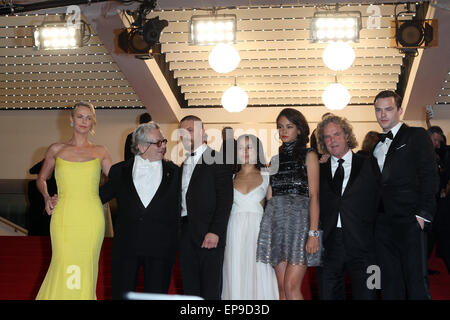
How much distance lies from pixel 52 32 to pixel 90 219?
12.6 ft

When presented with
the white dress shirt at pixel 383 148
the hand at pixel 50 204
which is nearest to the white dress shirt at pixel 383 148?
the white dress shirt at pixel 383 148

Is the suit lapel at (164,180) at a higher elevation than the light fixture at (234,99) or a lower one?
lower

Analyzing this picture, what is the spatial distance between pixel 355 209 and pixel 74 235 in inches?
75.3

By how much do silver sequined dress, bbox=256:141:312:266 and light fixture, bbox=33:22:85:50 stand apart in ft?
13.5

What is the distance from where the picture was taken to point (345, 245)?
4.06 metres

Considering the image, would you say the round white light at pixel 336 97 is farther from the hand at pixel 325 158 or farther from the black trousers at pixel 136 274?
the black trousers at pixel 136 274

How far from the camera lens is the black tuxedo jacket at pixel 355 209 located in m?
4.05

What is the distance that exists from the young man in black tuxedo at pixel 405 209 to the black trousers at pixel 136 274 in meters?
1.38

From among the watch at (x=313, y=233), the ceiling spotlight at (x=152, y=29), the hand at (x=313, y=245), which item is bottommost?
the hand at (x=313, y=245)

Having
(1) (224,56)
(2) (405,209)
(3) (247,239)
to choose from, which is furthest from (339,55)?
(2) (405,209)

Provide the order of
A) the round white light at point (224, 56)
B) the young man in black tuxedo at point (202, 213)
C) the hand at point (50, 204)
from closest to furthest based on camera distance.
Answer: the young man in black tuxedo at point (202, 213) < the hand at point (50, 204) < the round white light at point (224, 56)

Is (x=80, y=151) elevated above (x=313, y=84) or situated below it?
below
